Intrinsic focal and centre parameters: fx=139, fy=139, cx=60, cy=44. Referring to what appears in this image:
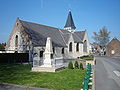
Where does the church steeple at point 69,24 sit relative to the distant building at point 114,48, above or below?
above

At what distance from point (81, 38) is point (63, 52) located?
1115 centimetres

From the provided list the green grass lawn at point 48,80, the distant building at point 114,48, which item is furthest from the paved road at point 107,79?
the distant building at point 114,48

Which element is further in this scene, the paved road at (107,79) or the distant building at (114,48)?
the distant building at (114,48)

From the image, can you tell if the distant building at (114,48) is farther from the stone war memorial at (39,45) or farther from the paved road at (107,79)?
the paved road at (107,79)

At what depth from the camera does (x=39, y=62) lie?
15.8m

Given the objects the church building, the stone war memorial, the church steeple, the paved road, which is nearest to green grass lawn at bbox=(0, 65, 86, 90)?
the paved road

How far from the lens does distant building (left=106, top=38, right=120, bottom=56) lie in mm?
53131

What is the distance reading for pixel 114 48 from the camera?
5403 centimetres

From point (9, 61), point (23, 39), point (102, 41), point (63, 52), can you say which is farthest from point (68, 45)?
point (102, 41)

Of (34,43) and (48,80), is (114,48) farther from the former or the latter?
(48,80)

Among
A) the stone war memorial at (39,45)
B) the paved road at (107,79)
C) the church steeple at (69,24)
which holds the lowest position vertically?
the paved road at (107,79)

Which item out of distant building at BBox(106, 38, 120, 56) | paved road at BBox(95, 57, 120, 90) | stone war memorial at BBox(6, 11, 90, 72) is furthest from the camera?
distant building at BBox(106, 38, 120, 56)

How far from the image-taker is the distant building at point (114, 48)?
53.1 meters

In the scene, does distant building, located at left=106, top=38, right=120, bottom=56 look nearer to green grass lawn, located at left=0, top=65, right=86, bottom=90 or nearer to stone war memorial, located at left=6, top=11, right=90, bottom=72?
stone war memorial, located at left=6, top=11, right=90, bottom=72
